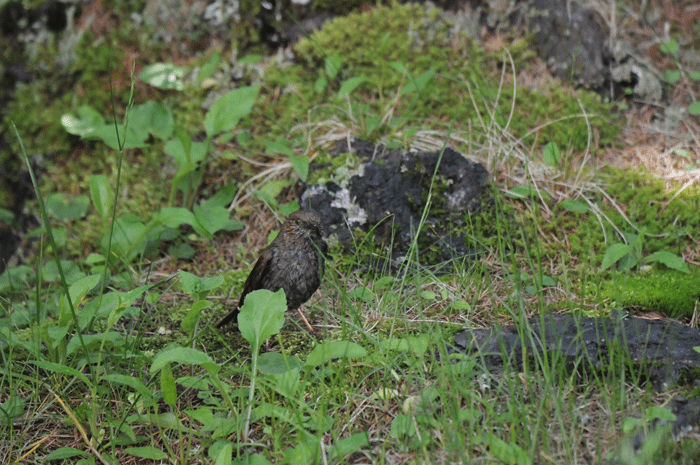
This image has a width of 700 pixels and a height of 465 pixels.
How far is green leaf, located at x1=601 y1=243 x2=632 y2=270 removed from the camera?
327 cm

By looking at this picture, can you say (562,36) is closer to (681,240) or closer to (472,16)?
(472,16)

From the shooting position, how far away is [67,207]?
4801 mm

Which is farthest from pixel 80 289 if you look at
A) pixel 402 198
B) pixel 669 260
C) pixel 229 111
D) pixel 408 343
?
pixel 669 260

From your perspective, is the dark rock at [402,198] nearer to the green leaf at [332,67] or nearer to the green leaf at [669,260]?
the green leaf at [332,67]

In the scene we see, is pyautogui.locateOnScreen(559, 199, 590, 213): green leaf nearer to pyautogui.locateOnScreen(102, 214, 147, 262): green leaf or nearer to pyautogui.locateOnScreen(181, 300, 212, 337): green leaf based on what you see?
pyautogui.locateOnScreen(181, 300, 212, 337): green leaf

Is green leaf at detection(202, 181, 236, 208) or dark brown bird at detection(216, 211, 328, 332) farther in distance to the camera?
green leaf at detection(202, 181, 236, 208)

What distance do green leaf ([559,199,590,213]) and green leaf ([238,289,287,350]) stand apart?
2288 millimetres

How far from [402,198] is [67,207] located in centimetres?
296

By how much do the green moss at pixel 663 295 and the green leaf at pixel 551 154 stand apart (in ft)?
3.69

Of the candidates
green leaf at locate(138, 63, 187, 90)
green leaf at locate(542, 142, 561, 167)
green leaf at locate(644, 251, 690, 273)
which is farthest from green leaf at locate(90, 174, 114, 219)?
green leaf at locate(644, 251, 690, 273)

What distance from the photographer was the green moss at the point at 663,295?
315cm

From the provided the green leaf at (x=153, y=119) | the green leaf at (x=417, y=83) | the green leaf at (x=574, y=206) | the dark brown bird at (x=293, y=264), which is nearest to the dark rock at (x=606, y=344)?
the dark brown bird at (x=293, y=264)

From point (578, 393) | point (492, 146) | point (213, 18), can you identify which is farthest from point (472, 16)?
point (578, 393)

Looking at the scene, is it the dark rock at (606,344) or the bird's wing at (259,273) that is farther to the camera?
the bird's wing at (259,273)
